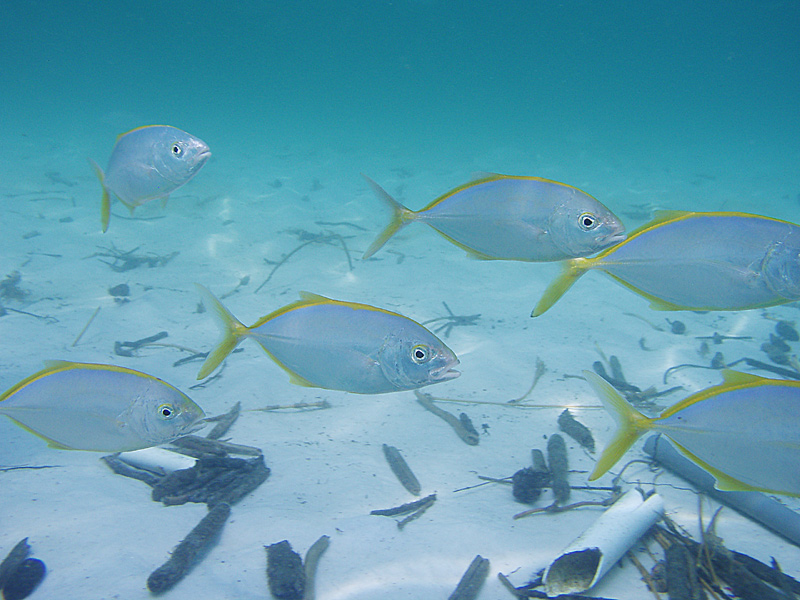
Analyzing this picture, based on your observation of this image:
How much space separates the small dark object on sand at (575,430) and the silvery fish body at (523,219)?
1.84 metres

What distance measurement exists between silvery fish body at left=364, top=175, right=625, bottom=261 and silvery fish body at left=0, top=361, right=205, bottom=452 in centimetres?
151

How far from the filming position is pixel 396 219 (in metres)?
2.25

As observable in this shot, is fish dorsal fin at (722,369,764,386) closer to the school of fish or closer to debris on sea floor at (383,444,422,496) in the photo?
the school of fish

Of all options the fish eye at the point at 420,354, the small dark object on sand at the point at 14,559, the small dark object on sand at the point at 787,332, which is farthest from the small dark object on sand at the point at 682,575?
the small dark object on sand at the point at 787,332

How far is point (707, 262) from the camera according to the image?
173 cm

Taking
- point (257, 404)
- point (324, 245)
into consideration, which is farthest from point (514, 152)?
point (257, 404)

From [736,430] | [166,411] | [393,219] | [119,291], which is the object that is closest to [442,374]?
[393,219]

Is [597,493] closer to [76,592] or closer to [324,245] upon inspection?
[76,592]

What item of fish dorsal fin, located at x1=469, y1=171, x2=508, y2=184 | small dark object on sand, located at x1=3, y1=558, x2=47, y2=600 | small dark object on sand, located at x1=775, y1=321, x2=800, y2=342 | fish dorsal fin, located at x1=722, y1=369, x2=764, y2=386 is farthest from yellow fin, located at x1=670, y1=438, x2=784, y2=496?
small dark object on sand, located at x1=775, y1=321, x2=800, y2=342

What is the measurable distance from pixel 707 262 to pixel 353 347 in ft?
5.16

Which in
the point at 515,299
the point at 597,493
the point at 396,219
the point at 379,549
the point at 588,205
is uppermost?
the point at 588,205

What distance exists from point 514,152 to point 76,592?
32.2 m

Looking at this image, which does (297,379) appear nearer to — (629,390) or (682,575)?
(682,575)

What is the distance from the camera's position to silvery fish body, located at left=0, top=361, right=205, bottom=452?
1.72 metres
